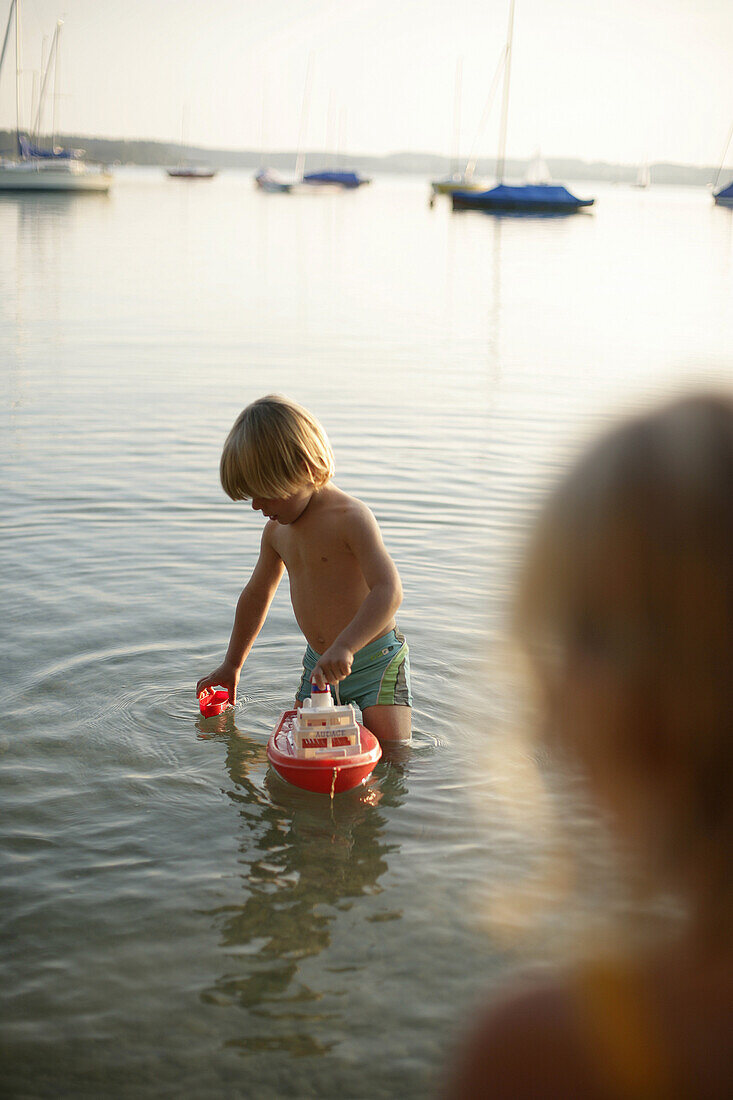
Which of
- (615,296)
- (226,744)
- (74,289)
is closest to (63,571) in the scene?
(226,744)

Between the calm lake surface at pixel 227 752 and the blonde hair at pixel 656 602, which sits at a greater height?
the blonde hair at pixel 656 602

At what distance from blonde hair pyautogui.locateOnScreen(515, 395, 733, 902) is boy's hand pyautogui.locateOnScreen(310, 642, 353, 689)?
3092 mm

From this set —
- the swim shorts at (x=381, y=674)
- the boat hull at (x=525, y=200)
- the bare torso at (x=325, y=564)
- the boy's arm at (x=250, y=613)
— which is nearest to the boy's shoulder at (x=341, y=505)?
the bare torso at (x=325, y=564)

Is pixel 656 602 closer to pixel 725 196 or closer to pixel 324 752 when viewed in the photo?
pixel 324 752

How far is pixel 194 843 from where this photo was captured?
3.66m

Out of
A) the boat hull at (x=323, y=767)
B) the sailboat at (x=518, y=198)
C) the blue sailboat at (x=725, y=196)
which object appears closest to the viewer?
the boat hull at (x=323, y=767)

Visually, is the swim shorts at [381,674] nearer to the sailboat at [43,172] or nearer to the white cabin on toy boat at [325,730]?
the white cabin on toy boat at [325,730]

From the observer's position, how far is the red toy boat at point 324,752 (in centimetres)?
384

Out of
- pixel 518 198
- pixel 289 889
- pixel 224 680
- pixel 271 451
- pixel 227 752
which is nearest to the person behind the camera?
pixel 289 889

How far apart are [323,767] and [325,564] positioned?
88cm

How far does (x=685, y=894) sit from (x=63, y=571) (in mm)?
5822

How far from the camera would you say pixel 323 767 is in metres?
3.83

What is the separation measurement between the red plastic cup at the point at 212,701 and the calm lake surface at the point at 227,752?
0.27 feet

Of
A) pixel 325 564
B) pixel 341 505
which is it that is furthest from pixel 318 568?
pixel 341 505
